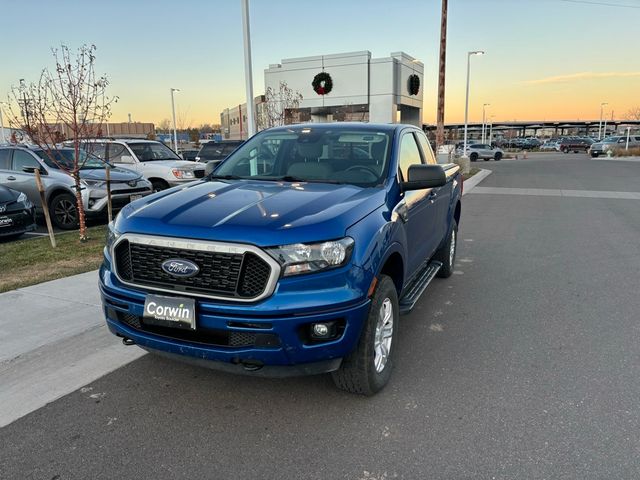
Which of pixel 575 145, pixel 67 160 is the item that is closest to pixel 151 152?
pixel 67 160

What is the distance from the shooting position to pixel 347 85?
39438 mm

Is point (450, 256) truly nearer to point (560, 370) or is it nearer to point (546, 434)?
point (560, 370)

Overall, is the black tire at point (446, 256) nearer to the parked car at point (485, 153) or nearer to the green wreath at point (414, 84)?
the green wreath at point (414, 84)

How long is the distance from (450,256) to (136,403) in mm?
4295

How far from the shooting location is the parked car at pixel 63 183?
9.40 m

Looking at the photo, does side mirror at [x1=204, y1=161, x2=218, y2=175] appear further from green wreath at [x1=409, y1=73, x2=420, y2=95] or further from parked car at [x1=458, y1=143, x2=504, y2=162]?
parked car at [x1=458, y1=143, x2=504, y2=162]

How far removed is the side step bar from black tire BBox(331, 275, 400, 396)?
509mm

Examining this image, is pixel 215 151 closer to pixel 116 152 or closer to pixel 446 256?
pixel 116 152

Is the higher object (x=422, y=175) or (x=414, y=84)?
(x=414, y=84)

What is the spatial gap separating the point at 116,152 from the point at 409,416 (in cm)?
1159

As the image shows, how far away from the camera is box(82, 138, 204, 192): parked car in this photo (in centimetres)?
1200

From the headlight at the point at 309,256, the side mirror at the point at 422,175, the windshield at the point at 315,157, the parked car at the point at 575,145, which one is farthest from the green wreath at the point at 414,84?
the headlight at the point at 309,256

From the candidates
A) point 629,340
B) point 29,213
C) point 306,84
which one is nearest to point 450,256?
point 629,340

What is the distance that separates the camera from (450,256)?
6391mm
